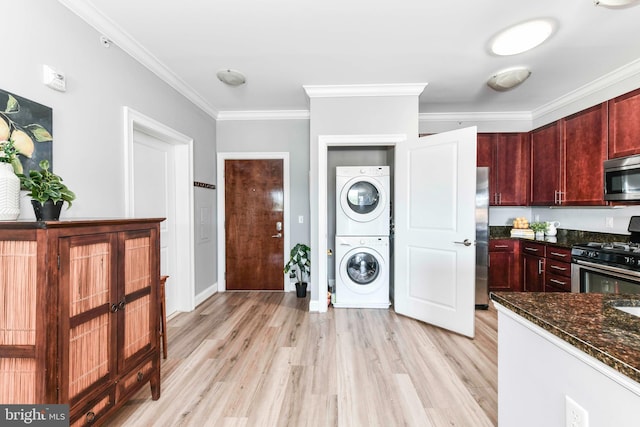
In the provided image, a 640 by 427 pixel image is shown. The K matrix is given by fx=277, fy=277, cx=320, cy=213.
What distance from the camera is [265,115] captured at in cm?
388

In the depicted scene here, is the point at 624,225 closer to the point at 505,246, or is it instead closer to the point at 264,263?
the point at 505,246

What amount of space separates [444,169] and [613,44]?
1.59 meters

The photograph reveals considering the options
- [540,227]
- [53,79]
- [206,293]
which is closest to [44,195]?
[53,79]

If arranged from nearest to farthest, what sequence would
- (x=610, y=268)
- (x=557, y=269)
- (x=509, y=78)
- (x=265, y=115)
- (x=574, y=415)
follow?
(x=574, y=415) < (x=610, y=268) < (x=509, y=78) < (x=557, y=269) < (x=265, y=115)

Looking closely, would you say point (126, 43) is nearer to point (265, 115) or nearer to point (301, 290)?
point (265, 115)

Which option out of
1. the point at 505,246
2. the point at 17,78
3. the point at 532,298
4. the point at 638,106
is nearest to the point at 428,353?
the point at 532,298

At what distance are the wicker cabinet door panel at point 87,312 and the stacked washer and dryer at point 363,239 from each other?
2.29 metres

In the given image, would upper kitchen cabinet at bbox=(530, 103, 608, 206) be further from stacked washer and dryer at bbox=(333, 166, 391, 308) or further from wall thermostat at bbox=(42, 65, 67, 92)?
wall thermostat at bbox=(42, 65, 67, 92)

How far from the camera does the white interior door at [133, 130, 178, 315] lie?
8.60 ft

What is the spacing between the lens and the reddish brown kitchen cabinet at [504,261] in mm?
3486

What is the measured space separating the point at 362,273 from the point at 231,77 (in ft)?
8.36

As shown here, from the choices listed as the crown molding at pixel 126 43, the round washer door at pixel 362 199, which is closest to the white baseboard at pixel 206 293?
the round washer door at pixel 362 199

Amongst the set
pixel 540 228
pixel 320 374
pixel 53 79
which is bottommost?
pixel 320 374

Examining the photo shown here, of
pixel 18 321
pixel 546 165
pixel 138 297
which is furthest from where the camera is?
pixel 546 165
